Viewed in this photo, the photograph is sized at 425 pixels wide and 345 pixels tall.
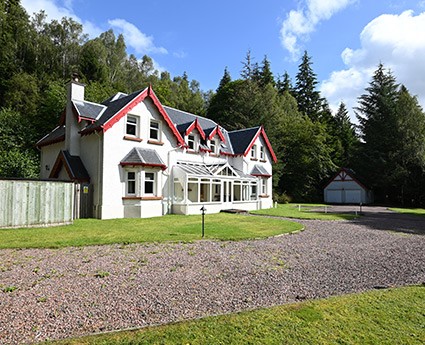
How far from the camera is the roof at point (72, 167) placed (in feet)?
59.2

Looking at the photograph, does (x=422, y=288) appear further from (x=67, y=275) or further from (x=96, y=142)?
(x=96, y=142)

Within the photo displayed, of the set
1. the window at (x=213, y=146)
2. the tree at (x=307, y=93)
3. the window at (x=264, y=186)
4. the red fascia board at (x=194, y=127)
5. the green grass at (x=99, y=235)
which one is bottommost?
the green grass at (x=99, y=235)

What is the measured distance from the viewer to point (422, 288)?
568 centimetres

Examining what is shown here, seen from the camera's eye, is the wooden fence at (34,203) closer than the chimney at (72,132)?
Yes

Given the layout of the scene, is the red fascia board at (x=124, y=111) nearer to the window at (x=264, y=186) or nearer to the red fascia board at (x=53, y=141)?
the red fascia board at (x=53, y=141)

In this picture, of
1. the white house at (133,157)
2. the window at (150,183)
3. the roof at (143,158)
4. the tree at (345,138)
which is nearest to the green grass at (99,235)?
the white house at (133,157)

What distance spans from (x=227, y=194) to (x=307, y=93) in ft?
174

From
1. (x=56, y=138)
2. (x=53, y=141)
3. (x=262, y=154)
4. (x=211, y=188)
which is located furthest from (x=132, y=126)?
(x=262, y=154)

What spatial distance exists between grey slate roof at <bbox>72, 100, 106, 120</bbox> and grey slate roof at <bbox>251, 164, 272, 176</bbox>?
15.3 m

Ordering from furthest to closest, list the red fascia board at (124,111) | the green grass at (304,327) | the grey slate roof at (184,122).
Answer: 1. the grey slate roof at (184,122)
2. the red fascia board at (124,111)
3. the green grass at (304,327)

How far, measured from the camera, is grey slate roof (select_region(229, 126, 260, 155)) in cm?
2833

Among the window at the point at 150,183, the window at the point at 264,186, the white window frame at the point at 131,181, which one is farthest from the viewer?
the window at the point at 264,186

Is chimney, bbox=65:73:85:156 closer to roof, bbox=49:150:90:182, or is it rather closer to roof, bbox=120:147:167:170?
roof, bbox=49:150:90:182

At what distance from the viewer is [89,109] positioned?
20156mm
